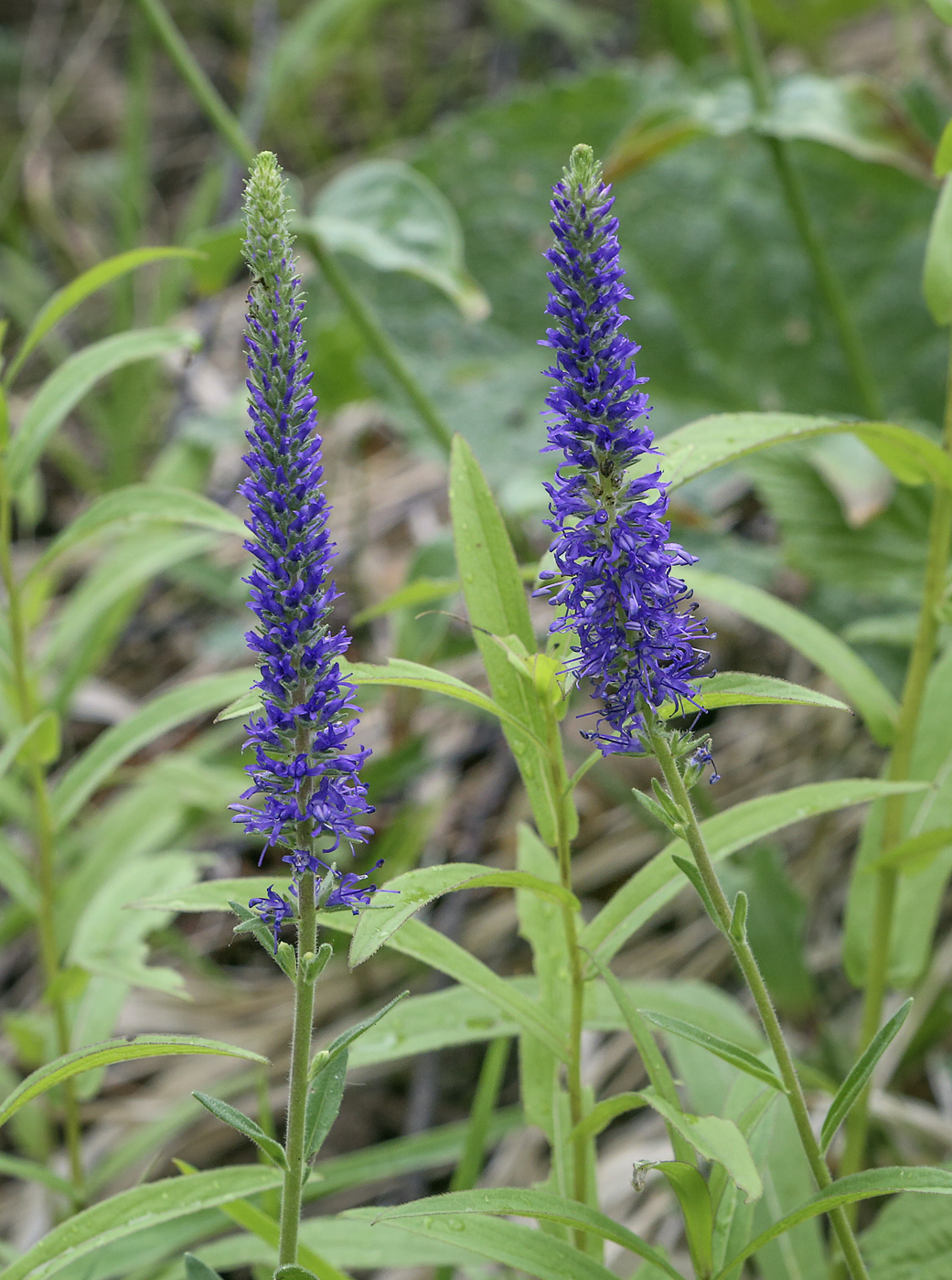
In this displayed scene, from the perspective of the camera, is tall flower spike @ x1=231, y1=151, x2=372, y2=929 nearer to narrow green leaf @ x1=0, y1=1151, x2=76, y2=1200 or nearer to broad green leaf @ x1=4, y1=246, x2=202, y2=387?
broad green leaf @ x1=4, y1=246, x2=202, y2=387

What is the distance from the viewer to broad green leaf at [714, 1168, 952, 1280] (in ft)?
3.98

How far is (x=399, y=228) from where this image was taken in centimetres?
262

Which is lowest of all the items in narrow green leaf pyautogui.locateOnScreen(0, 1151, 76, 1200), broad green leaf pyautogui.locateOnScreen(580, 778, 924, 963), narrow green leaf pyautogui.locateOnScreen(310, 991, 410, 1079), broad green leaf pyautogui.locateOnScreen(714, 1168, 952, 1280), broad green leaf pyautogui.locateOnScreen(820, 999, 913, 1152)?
broad green leaf pyautogui.locateOnScreen(714, 1168, 952, 1280)

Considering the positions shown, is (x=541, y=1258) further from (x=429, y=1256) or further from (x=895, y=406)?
(x=895, y=406)

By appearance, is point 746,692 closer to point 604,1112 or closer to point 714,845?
point 714,845

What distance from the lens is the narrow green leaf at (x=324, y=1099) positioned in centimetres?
128

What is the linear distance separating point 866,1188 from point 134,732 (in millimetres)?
1399

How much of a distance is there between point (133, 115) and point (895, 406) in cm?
298


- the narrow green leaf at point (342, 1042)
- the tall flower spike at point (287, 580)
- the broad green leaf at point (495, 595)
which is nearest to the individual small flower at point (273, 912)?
the tall flower spike at point (287, 580)

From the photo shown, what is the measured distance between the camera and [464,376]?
4.10 metres

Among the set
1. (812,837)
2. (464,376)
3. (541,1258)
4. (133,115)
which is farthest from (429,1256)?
(133,115)

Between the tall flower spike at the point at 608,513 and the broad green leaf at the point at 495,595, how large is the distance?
0.87 ft

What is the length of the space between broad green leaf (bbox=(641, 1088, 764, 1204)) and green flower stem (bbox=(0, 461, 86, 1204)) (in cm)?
115

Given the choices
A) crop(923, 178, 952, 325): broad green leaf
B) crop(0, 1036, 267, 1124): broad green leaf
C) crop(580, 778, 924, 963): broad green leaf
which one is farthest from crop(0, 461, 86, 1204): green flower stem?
crop(923, 178, 952, 325): broad green leaf
